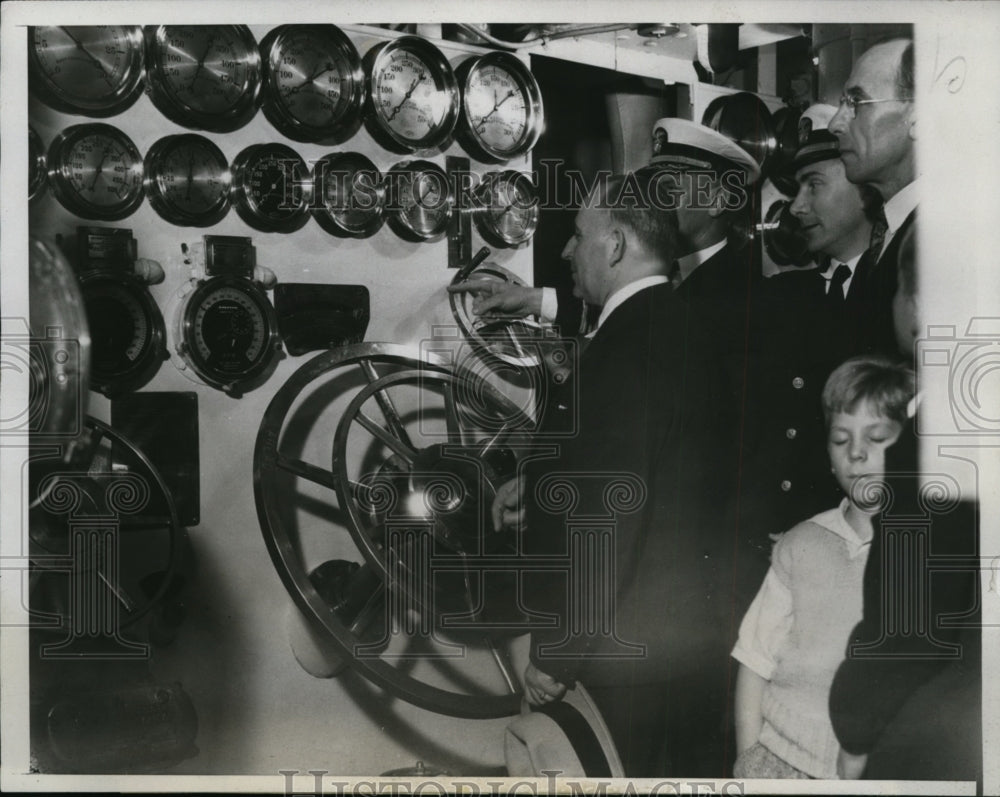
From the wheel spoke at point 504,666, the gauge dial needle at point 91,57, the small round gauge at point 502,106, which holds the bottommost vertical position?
the wheel spoke at point 504,666

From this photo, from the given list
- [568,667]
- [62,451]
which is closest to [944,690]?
[568,667]

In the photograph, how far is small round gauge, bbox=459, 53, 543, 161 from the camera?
2.09 meters

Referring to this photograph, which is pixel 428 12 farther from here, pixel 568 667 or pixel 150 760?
pixel 150 760

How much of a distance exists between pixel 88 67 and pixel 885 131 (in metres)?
1.79

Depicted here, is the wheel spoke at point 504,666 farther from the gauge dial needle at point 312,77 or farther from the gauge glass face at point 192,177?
the gauge dial needle at point 312,77

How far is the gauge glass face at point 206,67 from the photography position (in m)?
2.01

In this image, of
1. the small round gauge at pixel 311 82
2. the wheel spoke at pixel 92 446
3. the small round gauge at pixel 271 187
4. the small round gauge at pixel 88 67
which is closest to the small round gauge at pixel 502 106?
the small round gauge at pixel 311 82

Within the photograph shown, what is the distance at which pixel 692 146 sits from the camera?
207 centimetres

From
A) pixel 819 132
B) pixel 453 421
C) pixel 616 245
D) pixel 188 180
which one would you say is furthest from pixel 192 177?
pixel 819 132

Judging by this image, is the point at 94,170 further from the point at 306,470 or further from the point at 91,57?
the point at 306,470

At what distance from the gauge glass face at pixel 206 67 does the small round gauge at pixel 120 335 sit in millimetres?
426

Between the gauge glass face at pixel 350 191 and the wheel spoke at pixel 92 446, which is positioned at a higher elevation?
the gauge glass face at pixel 350 191

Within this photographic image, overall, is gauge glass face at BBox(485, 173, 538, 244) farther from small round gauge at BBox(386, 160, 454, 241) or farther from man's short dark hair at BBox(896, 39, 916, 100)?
man's short dark hair at BBox(896, 39, 916, 100)

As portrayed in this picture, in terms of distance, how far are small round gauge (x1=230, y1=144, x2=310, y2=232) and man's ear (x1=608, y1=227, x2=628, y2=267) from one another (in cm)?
70
